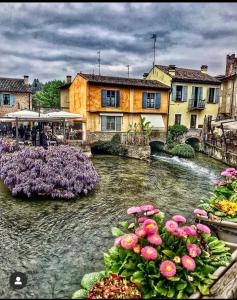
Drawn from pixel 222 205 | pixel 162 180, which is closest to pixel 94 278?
pixel 222 205

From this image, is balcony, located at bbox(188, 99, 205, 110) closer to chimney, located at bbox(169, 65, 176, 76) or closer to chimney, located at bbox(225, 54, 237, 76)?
chimney, located at bbox(169, 65, 176, 76)

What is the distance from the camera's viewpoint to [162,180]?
1440cm

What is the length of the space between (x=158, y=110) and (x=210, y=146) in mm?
6666

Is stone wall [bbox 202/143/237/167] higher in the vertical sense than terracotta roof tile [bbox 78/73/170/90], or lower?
lower

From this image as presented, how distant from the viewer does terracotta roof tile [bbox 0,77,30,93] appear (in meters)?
29.8

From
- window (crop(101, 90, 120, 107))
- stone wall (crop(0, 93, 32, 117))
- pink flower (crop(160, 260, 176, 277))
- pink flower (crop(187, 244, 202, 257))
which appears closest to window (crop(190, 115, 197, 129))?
window (crop(101, 90, 120, 107))

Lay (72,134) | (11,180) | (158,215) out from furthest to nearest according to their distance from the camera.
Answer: (72,134), (11,180), (158,215)

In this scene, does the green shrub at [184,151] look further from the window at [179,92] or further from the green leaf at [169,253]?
the green leaf at [169,253]

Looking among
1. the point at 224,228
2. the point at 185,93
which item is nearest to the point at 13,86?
the point at 185,93

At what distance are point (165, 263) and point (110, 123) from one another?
21.6m

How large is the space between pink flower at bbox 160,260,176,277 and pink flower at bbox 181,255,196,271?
0.54ft

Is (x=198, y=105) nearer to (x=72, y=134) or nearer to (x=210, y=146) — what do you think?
(x=210, y=146)

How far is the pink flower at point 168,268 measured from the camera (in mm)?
3910

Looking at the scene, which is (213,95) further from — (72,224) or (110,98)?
(72,224)
